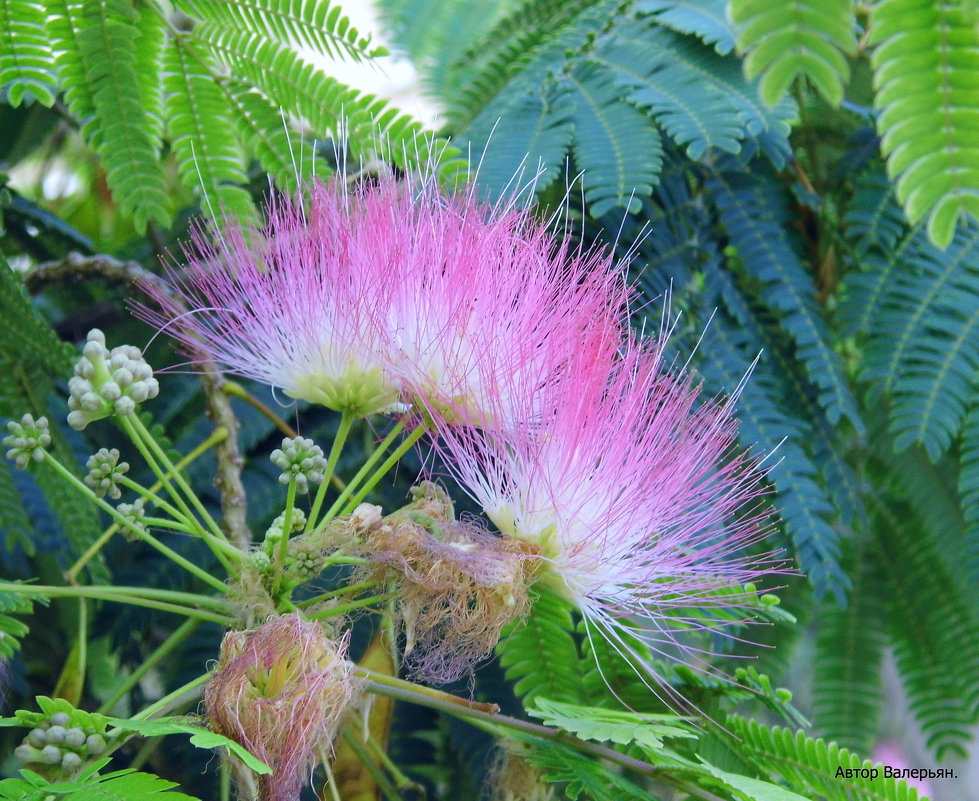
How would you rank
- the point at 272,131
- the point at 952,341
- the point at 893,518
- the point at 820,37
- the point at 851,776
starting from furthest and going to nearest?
1. the point at 893,518
2. the point at 952,341
3. the point at 272,131
4. the point at 851,776
5. the point at 820,37

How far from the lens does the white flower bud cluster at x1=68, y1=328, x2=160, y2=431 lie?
1.32 metres

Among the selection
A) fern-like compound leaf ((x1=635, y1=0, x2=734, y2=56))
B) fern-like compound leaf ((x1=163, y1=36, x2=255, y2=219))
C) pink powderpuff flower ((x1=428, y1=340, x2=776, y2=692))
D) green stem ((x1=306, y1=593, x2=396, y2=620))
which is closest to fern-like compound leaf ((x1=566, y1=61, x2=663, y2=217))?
fern-like compound leaf ((x1=635, y1=0, x2=734, y2=56))

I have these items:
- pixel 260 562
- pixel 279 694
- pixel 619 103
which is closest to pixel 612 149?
pixel 619 103

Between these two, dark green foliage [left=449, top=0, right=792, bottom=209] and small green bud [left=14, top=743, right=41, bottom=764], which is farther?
dark green foliage [left=449, top=0, right=792, bottom=209]

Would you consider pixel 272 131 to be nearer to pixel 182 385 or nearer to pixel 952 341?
pixel 182 385

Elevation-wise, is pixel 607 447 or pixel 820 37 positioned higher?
pixel 820 37

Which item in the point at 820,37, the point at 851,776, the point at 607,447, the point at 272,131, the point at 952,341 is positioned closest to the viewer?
Result: the point at 820,37

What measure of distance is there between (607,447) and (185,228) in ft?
4.73

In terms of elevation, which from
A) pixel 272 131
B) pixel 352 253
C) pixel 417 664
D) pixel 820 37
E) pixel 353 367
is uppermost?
pixel 272 131

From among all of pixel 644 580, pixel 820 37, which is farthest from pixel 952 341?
pixel 820 37

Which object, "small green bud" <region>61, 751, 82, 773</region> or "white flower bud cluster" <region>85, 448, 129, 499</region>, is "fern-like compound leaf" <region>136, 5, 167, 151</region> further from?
"small green bud" <region>61, 751, 82, 773</region>

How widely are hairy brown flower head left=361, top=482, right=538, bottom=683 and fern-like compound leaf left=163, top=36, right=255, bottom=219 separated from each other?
0.81 metres

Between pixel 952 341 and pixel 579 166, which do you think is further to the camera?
pixel 952 341

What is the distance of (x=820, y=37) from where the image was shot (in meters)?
0.96
